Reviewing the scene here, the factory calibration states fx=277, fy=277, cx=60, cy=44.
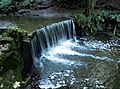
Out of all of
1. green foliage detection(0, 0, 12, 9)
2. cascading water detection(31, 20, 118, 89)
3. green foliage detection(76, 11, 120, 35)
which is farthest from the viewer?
green foliage detection(0, 0, 12, 9)

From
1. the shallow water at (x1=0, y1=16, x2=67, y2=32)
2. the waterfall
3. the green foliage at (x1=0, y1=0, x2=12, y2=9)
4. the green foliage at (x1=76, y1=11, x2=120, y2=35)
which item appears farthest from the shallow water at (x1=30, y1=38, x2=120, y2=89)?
the green foliage at (x1=0, y1=0, x2=12, y2=9)

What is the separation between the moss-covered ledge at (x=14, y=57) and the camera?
465 cm

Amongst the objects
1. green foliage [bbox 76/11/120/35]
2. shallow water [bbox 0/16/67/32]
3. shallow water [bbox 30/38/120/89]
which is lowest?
shallow water [bbox 30/38/120/89]

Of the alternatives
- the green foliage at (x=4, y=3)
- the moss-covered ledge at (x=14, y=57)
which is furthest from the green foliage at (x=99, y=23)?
the moss-covered ledge at (x=14, y=57)

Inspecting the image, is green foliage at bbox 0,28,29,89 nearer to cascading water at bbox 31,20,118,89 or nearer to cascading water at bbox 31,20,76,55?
cascading water at bbox 31,20,118,89

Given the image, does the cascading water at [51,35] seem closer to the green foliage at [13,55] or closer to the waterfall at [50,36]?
the waterfall at [50,36]

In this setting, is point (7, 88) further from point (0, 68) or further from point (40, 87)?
point (40, 87)

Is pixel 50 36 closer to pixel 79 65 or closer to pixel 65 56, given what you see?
pixel 65 56

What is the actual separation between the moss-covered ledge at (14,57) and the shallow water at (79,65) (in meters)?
0.57

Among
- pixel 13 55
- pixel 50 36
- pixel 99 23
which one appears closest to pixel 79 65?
pixel 50 36

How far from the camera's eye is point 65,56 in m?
9.33

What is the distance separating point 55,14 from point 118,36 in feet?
10.7

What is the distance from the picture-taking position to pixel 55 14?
13.3 m

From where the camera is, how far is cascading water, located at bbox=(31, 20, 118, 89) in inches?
289
